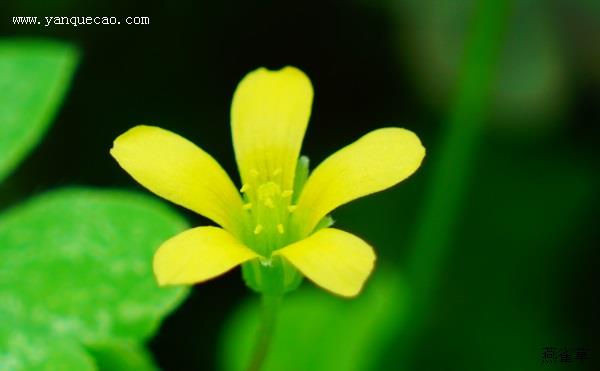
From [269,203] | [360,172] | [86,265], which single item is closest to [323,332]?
[86,265]

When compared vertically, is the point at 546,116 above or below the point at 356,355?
above

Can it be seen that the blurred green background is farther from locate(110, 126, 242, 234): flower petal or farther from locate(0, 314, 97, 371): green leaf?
locate(110, 126, 242, 234): flower petal

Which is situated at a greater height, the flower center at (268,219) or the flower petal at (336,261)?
the flower center at (268,219)

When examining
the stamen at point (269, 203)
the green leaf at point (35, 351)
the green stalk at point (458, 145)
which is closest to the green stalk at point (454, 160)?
the green stalk at point (458, 145)

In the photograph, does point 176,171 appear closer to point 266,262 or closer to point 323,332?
point 266,262

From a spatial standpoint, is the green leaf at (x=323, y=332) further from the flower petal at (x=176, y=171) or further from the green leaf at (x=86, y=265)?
the flower petal at (x=176, y=171)

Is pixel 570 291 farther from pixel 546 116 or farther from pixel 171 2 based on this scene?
pixel 171 2

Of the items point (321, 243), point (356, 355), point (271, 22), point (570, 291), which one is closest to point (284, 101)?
point (321, 243)

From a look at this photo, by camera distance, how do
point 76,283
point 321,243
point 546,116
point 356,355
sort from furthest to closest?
point 546,116 < point 356,355 < point 76,283 < point 321,243
